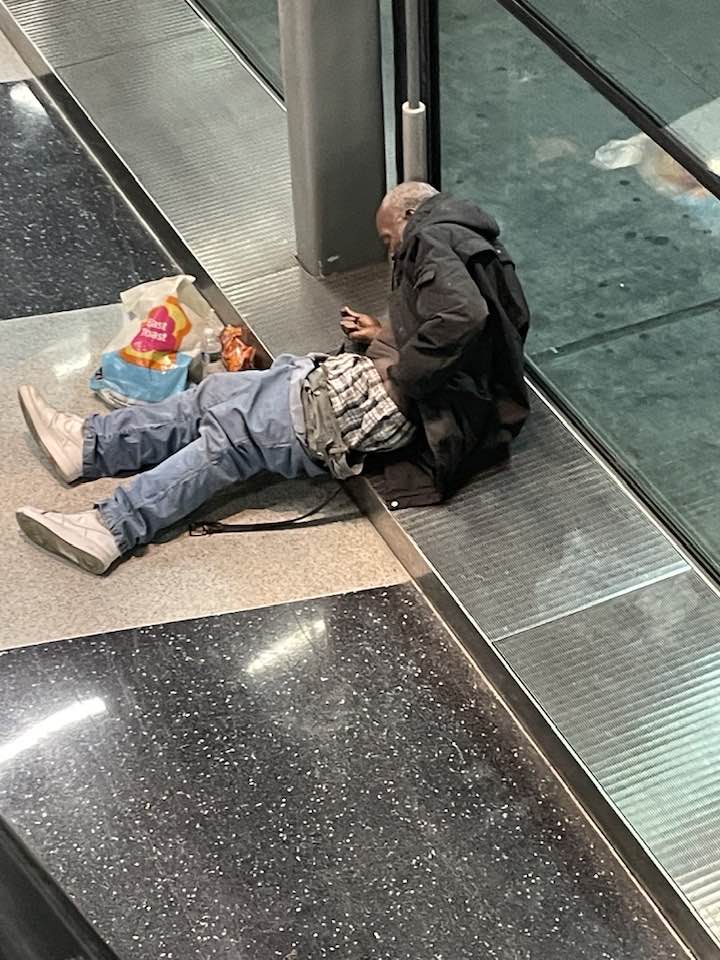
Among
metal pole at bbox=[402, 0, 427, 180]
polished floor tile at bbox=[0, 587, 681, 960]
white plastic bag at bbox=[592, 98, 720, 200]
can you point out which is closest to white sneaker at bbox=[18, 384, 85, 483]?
→ polished floor tile at bbox=[0, 587, 681, 960]

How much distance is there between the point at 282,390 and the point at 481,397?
473 millimetres

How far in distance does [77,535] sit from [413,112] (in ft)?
4.44

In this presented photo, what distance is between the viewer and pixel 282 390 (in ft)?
10.1

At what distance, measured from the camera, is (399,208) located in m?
3.07

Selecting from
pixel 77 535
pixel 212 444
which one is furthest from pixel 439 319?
pixel 77 535

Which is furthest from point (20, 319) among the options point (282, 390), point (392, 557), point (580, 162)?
point (580, 162)

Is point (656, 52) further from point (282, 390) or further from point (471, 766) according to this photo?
point (471, 766)

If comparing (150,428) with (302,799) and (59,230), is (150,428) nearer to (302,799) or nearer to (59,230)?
(302,799)

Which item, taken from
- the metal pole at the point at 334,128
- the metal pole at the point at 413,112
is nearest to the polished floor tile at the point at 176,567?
the metal pole at the point at 334,128

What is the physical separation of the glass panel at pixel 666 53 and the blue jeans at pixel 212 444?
968 mm

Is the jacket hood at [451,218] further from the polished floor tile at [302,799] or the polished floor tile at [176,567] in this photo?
the polished floor tile at [302,799]

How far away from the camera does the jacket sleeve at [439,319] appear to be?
276cm

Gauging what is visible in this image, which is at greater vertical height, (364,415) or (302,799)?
(364,415)

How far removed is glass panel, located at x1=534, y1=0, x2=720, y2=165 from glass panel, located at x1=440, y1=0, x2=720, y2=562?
8cm
